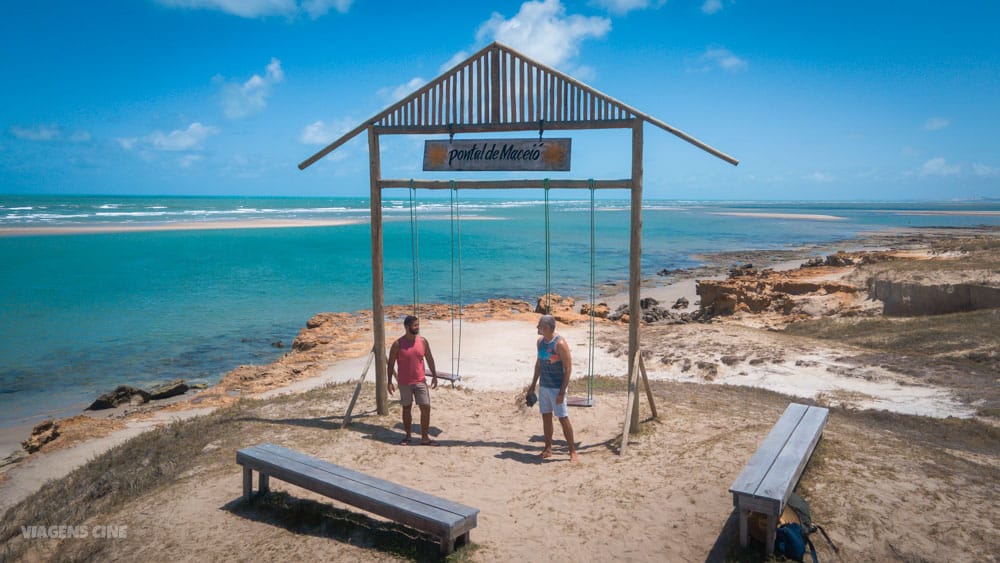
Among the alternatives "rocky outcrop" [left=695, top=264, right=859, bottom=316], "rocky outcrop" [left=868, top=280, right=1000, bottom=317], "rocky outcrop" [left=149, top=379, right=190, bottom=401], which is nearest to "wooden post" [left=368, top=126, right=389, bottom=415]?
"rocky outcrop" [left=149, top=379, right=190, bottom=401]

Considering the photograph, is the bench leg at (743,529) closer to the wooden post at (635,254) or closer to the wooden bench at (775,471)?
the wooden bench at (775,471)

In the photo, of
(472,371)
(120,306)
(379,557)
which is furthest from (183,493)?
(120,306)

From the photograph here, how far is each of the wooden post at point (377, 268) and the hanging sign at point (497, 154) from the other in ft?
2.59

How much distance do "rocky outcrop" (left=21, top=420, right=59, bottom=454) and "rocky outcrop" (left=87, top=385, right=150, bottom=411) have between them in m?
1.32

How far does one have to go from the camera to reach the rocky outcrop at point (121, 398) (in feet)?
37.9

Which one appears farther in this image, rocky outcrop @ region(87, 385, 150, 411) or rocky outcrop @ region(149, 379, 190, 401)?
rocky outcrop @ region(149, 379, 190, 401)

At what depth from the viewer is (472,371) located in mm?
12297

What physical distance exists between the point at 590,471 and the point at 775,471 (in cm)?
206

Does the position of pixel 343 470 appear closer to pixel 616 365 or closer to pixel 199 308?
pixel 616 365

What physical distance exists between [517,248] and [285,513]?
1753 inches

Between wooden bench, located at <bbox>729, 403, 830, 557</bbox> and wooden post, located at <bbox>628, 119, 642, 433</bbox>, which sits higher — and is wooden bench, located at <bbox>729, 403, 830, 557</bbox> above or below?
below

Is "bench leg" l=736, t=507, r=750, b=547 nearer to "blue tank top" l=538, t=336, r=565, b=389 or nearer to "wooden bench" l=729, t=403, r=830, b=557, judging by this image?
"wooden bench" l=729, t=403, r=830, b=557

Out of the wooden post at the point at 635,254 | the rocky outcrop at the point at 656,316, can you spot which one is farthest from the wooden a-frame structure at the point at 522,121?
the rocky outcrop at the point at 656,316

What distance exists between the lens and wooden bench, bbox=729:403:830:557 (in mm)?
4391
